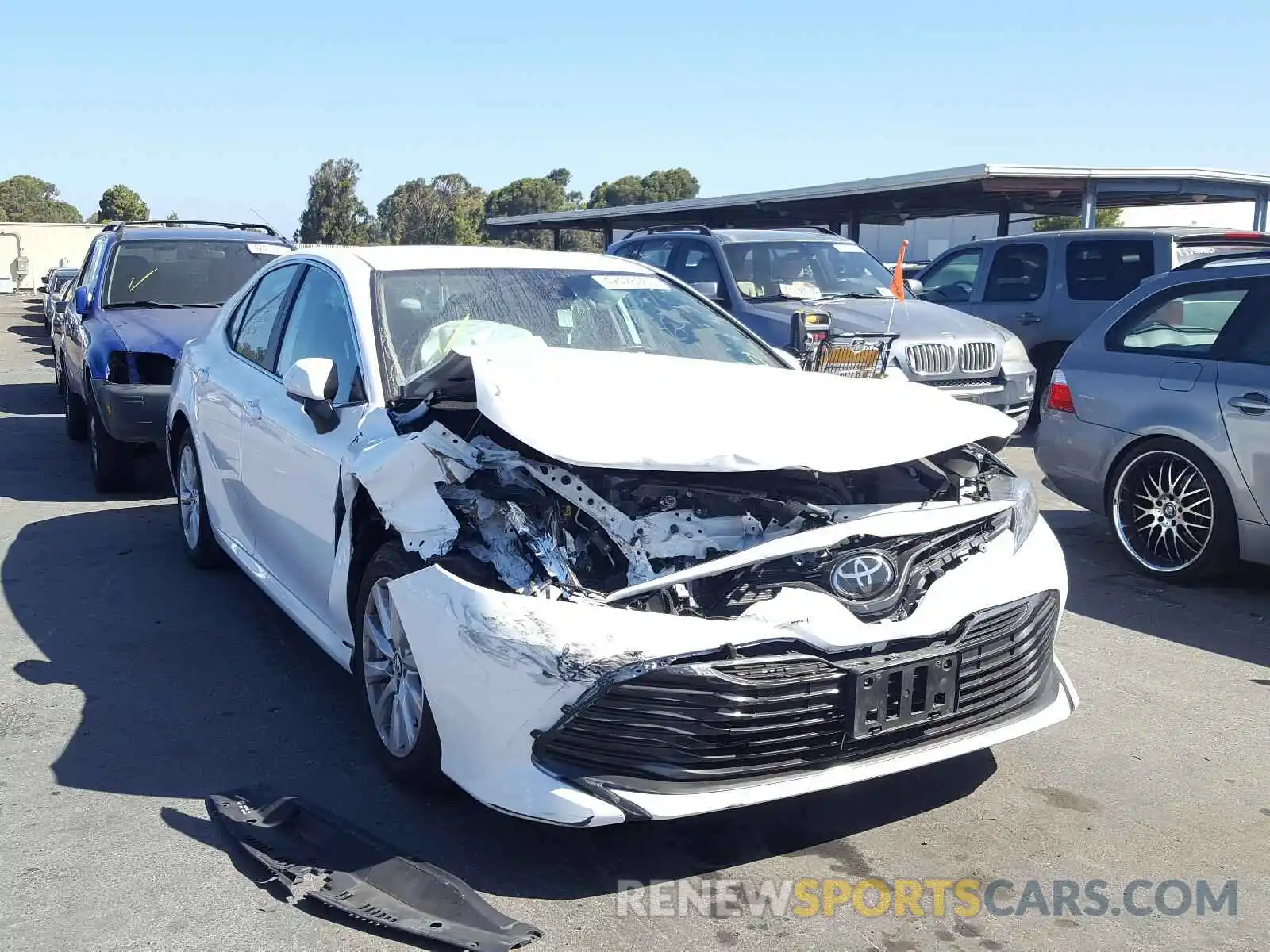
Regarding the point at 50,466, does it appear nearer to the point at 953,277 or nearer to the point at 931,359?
the point at 931,359

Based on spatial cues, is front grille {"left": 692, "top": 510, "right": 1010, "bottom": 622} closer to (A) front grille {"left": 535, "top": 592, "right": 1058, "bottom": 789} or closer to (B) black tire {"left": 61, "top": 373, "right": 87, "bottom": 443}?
(A) front grille {"left": 535, "top": 592, "right": 1058, "bottom": 789}

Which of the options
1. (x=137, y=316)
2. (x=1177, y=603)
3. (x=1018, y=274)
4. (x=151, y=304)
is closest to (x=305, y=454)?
(x=1177, y=603)

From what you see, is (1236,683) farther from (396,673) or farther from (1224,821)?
(396,673)

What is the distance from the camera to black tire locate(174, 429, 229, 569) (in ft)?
20.8

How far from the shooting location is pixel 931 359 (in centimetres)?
1005

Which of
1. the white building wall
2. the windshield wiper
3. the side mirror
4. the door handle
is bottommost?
the white building wall

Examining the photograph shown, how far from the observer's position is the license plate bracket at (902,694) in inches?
128

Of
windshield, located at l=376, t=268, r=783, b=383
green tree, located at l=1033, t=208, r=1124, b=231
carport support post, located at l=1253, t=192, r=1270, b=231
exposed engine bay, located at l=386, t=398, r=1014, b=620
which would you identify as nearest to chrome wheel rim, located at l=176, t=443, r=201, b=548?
windshield, located at l=376, t=268, r=783, b=383

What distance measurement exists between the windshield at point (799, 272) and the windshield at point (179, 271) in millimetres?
4038

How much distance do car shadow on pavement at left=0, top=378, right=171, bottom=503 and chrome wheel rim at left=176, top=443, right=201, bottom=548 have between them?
1.93 m

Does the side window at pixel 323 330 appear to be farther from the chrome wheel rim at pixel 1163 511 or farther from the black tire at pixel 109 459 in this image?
the chrome wheel rim at pixel 1163 511

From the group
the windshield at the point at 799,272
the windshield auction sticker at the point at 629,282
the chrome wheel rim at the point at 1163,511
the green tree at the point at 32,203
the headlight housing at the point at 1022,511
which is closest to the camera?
the headlight housing at the point at 1022,511

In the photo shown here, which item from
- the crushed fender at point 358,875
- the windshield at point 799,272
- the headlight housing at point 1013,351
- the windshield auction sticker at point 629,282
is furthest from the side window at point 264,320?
the headlight housing at point 1013,351

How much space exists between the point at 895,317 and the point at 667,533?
725cm
